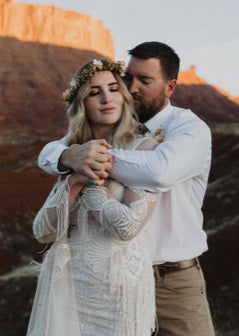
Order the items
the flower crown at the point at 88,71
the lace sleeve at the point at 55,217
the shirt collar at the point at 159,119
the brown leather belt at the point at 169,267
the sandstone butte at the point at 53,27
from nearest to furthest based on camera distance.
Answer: the lace sleeve at the point at 55,217
the flower crown at the point at 88,71
the brown leather belt at the point at 169,267
the shirt collar at the point at 159,119
the sandstone butte at the point at 53,27

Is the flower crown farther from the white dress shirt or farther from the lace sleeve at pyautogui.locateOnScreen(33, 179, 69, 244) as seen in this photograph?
the lace sleeve at pyautogui.locateOnScreen(33, 179, 69, 244)

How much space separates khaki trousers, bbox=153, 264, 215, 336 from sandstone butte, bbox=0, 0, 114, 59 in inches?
1904

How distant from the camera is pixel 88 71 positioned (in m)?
2.24

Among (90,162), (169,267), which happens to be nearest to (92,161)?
(90,162)

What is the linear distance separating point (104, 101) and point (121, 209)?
0.46 meters

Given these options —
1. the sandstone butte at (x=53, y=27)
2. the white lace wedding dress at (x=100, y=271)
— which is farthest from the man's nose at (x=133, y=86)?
the sandstone butte at (x=53, y=27)

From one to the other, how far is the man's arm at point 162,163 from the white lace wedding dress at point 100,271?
5 centimetres

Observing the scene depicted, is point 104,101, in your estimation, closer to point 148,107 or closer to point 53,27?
point 148,107

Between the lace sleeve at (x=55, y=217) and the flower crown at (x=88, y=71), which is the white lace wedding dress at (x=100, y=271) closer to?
the lace sleeve at (x=55, y=217)

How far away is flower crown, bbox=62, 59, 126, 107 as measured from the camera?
7.36 feet

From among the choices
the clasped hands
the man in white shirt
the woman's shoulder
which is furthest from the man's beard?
the clasped hands

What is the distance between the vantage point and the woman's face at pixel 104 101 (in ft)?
7.30

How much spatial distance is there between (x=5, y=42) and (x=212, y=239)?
129 ft

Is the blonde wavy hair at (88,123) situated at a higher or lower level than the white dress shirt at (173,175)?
higher
